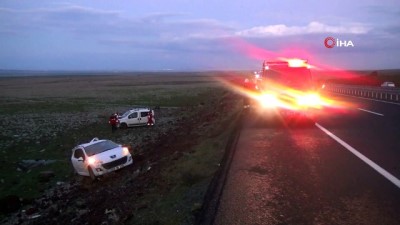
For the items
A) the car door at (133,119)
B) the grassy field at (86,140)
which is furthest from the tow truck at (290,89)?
the car door at (133,119)

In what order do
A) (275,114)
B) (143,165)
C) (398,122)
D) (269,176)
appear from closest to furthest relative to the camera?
(269,176) → (143,165) → (398,122) → (275,114)

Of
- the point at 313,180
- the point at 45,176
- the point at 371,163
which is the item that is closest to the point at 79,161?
the point at 45,176

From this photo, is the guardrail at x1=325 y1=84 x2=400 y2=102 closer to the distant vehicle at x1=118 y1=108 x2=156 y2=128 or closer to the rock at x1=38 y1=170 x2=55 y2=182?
the distant vehicle at x1=118 y1=108 x2=156 y2=128

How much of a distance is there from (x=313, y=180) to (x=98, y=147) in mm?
11218

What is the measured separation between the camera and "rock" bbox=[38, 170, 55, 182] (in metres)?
18.2

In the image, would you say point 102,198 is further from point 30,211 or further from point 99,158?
point 99,158

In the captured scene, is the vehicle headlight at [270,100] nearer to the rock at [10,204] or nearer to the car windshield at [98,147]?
the car windshield at [98,147]

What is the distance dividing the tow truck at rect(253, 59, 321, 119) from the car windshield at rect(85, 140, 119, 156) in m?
7.46

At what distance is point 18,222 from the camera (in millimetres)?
13109

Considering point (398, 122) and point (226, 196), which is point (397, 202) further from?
point (398, 122)

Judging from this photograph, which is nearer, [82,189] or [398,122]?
[82,189]

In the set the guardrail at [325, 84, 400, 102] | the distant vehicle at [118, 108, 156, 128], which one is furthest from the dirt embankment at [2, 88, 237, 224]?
the guardrail at [325, 84, 400, 102]

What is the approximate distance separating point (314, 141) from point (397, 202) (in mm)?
6986

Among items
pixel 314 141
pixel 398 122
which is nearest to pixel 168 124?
pixel 398 122
